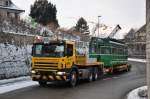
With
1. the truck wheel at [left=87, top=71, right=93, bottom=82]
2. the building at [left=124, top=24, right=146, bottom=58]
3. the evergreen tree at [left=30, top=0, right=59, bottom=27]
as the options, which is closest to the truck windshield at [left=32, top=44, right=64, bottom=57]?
the truck wheel at [left=87, top=71, right=93, bottom=82]

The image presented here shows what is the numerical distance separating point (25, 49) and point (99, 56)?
5.61 metres

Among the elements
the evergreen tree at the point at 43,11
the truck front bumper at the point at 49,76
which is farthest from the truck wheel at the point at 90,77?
the evergreen tree at the point at 43,11

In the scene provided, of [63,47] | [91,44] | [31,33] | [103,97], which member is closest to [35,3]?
[31,33]

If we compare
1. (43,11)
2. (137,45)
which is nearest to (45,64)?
(43,11)

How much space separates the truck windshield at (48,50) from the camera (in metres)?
Result: 23.4

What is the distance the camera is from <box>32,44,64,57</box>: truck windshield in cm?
2342

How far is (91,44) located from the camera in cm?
2978

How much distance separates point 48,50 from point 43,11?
4484 cm

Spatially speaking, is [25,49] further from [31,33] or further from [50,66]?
[50,66]

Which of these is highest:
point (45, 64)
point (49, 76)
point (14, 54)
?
point (14, 54)

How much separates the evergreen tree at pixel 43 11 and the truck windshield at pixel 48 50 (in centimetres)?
4242

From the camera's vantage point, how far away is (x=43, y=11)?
68000mm

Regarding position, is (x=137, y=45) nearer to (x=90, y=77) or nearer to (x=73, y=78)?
(x=90, y=77)

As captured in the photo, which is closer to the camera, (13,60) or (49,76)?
(49,76)
